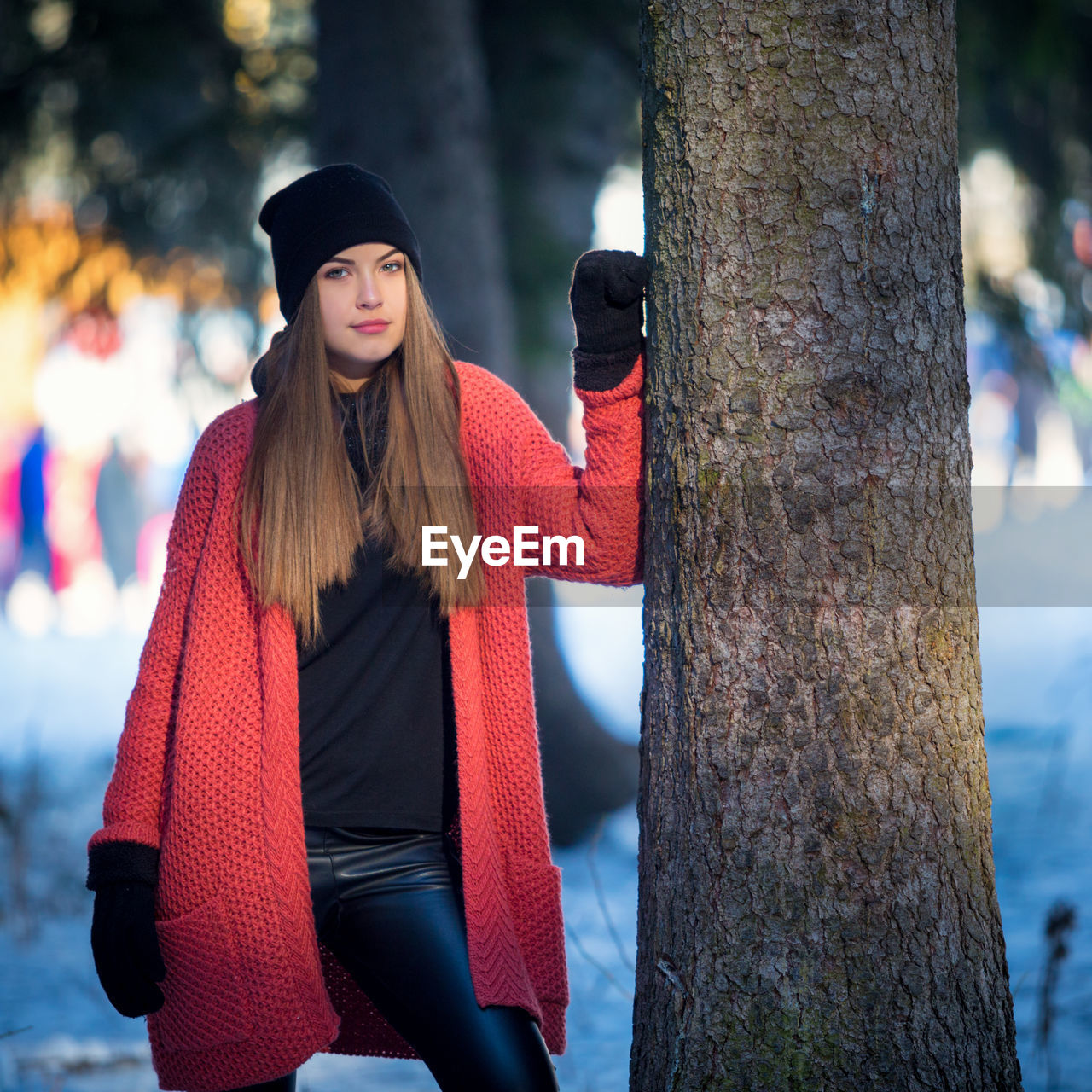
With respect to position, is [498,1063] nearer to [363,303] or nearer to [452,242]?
[363,303]

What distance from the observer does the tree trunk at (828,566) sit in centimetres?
185

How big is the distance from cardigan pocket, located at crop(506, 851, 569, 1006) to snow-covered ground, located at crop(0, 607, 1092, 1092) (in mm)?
746

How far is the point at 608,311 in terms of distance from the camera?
201cm

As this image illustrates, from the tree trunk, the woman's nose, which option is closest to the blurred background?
the tree trunk

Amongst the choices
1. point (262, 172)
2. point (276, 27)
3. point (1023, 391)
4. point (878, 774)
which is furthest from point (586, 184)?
point (1023, 391)

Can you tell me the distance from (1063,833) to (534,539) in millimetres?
4806

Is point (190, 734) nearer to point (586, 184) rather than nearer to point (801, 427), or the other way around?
point (801, 427)

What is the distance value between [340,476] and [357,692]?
42 cm

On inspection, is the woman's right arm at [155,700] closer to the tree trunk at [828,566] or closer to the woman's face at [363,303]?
the woman's face at [363,303]

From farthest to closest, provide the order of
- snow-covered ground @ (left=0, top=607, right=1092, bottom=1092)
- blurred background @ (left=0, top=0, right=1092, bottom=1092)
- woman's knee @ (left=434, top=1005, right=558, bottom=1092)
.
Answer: blurred background @ (left=0, top=0, right=1092, bottom=1092), snow-covered ground @ (left=0, top=607, right=1092, bottom=1092), woman's knee @ (left=434, top=1005, right=558, bottom=1092)

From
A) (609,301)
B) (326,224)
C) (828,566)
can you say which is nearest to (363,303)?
(326,224)

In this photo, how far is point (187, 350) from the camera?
8.59 m

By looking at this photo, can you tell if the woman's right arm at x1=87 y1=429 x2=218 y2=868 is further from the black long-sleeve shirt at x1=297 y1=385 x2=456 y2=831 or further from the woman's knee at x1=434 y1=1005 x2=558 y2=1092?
the woman's knee at x1=434 y1=1005 x2=558 y2=1092

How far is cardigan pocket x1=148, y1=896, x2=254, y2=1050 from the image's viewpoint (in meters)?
2.12
